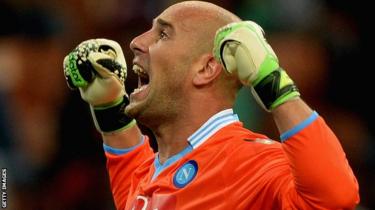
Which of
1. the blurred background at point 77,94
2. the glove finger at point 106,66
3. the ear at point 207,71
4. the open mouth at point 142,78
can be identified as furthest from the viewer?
the blurred background at point 77,94

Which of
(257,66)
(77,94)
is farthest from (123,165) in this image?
(77,94)

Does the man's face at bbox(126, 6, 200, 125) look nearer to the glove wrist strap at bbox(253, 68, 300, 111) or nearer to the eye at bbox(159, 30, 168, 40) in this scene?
the eye at bbox(159, 30, 168, 40)

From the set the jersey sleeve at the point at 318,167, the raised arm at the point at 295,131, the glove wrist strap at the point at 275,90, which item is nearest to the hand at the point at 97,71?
the raised arm at the point at 295,131

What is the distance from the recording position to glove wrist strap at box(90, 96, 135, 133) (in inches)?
179

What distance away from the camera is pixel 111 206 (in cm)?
621

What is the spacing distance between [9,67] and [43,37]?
14.8 inches

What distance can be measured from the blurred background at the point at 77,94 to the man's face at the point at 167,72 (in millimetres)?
1899

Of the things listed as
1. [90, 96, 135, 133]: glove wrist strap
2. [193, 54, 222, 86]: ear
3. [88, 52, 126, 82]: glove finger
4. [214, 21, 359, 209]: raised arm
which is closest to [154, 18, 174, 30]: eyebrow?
[193, 54, 222, 86]: ear

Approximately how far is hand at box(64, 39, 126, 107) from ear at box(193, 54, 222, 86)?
0.57 m

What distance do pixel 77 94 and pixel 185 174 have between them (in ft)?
9.23

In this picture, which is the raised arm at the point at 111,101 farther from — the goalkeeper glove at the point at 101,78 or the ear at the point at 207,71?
the ear at the point at 207,71

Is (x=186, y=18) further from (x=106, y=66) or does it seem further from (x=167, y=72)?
(x=106, y=66)

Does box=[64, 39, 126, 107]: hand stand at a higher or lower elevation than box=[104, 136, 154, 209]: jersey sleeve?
higher

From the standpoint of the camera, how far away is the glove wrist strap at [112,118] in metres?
4.54
